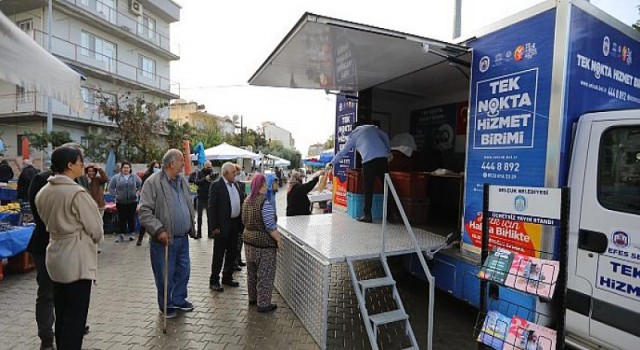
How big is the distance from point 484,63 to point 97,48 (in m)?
22.9

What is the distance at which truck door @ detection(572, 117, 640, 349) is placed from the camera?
8.04 ft

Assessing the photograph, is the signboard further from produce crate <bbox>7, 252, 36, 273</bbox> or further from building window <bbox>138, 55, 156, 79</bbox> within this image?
building window <bbox>138, 55, 156, 79</bbox>

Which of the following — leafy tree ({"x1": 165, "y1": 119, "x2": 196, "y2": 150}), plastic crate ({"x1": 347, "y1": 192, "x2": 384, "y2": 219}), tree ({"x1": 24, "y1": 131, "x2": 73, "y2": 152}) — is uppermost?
leafy tree ({"x1": 165, "y1": 119, "x2": 196, "y2": 150})

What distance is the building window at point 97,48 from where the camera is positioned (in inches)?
742

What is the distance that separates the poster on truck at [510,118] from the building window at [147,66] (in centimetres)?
2443

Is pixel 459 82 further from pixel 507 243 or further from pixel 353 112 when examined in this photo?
pixel 507 243

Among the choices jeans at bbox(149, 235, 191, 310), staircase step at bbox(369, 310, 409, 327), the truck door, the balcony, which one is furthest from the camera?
the balcony

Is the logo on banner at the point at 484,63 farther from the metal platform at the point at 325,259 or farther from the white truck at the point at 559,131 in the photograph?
the metal platform at the point at 325,259

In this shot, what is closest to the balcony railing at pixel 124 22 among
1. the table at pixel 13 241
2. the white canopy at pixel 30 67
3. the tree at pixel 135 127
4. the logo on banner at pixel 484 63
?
the tree at pixel 135 127

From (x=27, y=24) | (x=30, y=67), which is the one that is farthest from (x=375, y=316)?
(x=27, y=24)

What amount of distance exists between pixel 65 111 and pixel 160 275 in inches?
736

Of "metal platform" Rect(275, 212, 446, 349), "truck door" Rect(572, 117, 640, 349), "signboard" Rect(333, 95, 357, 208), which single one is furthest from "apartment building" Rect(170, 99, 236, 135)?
"truck door" Rect(572, 117, 640, 349)

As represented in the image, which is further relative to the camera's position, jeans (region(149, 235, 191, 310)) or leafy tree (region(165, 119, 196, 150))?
leafy tree (region(165, 119, 196, 150))

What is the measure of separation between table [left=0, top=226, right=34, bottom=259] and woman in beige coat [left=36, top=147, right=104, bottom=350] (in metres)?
3.10
